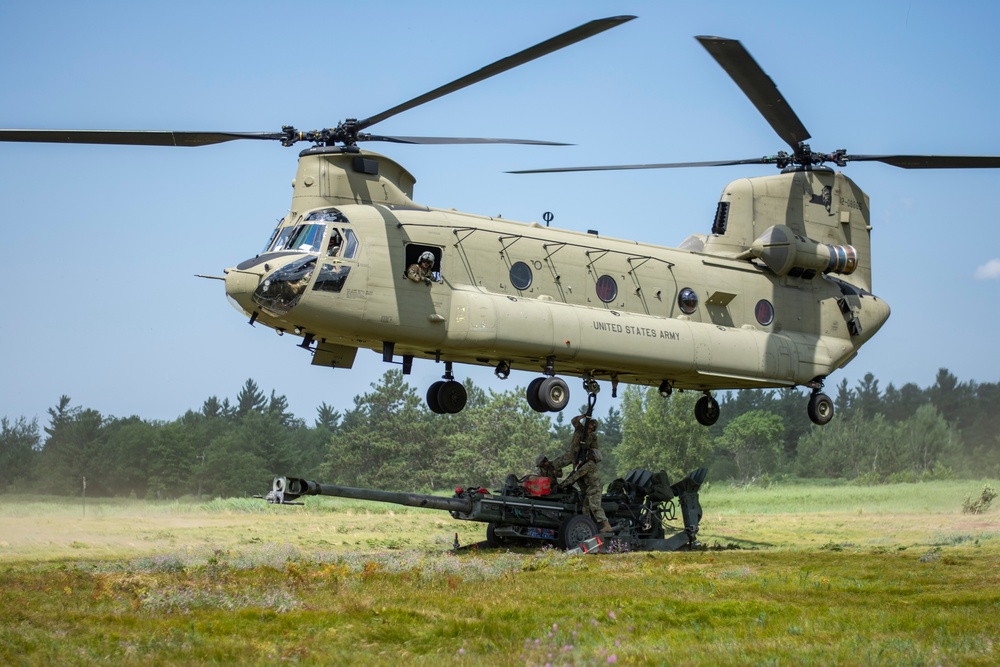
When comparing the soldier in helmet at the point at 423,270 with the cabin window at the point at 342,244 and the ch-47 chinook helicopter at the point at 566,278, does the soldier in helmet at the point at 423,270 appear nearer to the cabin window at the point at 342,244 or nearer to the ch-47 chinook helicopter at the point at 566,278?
the ch-47 chinook helicopter at the point at 566,278

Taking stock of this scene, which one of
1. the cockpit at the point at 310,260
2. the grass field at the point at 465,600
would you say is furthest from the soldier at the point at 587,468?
the cockpit at the point at 310,260

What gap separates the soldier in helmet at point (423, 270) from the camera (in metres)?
17.7

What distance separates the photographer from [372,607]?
10.9m

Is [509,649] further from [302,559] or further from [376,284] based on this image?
[376,284]

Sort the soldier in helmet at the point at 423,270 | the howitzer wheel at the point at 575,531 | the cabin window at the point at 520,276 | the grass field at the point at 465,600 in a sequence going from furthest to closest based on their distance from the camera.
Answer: the cabin window at the point at 520,276 < the howitzer wheel at the point at 575,531 < the soldier in helmet at the point at 423,270 < the grass field at the point at 465,600

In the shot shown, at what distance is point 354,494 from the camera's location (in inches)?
653

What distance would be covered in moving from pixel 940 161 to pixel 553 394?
9143 millimetres

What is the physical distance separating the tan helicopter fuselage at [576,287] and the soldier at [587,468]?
1300 millimetres

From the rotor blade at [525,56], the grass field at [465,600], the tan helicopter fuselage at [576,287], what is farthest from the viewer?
the tan helicopter fuselage at [576,287]

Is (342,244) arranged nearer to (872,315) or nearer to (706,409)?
(706,409)

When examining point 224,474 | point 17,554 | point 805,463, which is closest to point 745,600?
point 17,554

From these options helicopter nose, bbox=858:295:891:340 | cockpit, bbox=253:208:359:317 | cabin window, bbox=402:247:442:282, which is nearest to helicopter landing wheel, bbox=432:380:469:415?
cabin window, bbox=402:247:442:282

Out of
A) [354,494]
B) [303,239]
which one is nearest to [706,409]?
[354,494]

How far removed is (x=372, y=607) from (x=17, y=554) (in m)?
8.13
